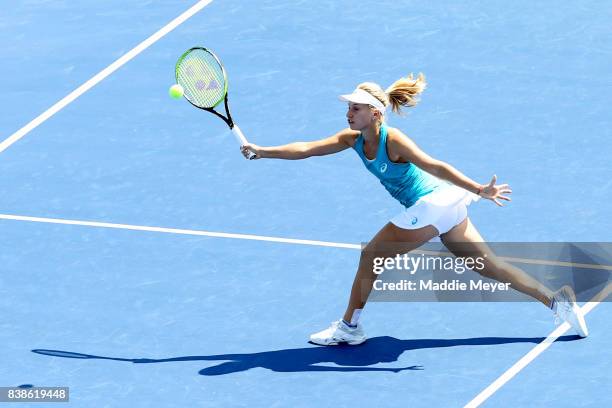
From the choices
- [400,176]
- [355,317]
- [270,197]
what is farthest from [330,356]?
[270,197]

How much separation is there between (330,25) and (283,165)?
11.1ft

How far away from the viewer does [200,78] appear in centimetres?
1167

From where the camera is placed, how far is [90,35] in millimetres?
17172

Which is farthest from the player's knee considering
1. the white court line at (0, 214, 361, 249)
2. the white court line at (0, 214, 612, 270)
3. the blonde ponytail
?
the white court line at (0, 214, 361, 249)

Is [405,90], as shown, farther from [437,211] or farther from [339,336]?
[339,336]

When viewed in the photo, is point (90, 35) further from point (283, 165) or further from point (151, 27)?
point (283, 165)

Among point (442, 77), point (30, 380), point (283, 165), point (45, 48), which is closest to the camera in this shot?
point (30, 380)

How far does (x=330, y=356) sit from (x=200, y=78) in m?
2.44

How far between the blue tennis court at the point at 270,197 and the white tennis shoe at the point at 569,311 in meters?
0.14

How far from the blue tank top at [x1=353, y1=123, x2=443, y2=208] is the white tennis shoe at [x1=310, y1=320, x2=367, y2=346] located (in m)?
1.01

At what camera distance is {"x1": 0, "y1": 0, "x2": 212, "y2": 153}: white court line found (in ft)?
48.9

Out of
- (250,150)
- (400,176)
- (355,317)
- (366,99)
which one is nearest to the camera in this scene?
(366,99)

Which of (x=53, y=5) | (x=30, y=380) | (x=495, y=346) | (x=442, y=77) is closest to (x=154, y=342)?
(x=30, y=380)

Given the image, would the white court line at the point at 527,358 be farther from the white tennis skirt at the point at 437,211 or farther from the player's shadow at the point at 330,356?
the white tennis skirt at the point at 437,211
